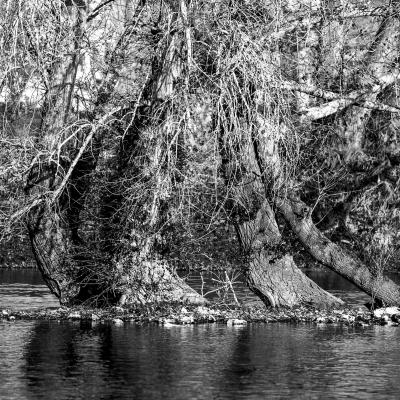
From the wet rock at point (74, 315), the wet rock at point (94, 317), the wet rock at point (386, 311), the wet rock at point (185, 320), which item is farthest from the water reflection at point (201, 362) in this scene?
the wet rock at point (386, 311)

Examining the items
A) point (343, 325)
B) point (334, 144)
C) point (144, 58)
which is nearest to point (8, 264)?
point (334, 144)

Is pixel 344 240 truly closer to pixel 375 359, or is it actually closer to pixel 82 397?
pixel 375 359

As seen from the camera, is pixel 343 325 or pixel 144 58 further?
pixel 144 58

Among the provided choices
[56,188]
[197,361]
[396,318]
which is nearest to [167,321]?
[56,188]

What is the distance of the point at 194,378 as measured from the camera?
1224 cm

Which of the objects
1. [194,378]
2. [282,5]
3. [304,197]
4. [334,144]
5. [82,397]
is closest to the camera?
[82,397]

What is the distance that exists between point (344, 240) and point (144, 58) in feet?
42.6

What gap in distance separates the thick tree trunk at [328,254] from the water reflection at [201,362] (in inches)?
109

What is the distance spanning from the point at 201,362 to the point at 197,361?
0.11 m

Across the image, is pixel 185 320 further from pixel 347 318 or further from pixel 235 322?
pixel 347 318

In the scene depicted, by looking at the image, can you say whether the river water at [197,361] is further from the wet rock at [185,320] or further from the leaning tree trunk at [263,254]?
the leaning tree trunk at [263,254]

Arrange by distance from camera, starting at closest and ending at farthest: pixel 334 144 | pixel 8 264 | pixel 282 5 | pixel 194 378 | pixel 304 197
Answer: pixel 194 378, pixel 282 5, pixel 334 144, pixel 304 197, pixel 8 264

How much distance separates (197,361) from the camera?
44.4ft

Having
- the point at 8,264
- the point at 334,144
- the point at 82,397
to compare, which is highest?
the point at 334,144
